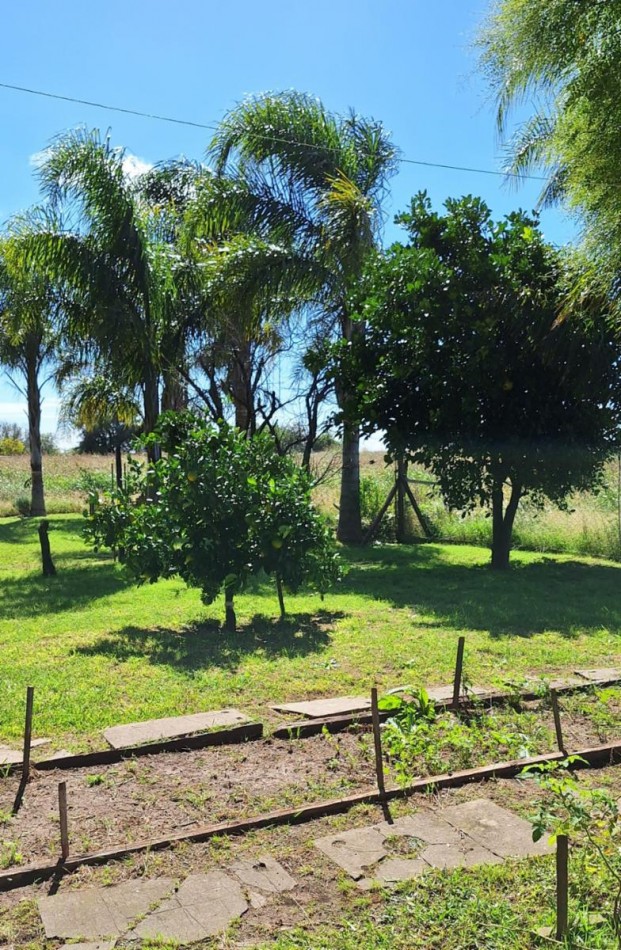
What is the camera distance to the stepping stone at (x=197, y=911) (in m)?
2.89

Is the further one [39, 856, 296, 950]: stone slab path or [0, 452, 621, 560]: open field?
[0, 452, 621, 560]: open field

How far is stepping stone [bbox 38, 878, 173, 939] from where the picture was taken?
2.91m

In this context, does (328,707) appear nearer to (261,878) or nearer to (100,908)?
(261,878)

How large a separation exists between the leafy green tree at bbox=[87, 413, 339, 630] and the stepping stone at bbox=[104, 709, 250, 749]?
253cm

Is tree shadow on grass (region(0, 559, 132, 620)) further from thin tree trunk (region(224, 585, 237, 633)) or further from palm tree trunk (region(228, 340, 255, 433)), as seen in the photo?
palm tree trunk (region(228, 340, 255, 433))

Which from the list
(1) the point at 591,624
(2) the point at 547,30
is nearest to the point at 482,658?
(1) the point at 591,624

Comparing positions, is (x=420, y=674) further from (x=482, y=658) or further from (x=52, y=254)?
(x=52, y=254)

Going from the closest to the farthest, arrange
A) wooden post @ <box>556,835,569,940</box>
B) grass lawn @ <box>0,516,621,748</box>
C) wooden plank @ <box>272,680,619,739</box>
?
wooden post @ <box>556,835,569,940</box> < wooden plank @ <box>272,680,619,739</box> < grass lawn @ <box>0,516,621,748</box>

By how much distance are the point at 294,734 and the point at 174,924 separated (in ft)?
6.71

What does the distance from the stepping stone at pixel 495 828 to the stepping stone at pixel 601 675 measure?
2447mm

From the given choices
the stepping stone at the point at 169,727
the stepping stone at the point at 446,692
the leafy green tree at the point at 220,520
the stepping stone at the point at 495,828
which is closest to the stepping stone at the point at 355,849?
the stepping stone at the point at 495,828

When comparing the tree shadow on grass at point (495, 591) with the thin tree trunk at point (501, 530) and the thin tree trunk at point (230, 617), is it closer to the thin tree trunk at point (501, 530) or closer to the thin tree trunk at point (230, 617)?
the thin tree trunk at point (501, 530)

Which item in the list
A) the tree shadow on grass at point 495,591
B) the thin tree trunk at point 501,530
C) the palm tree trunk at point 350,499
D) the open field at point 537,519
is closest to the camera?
the tree shadow on grass at point 495,591

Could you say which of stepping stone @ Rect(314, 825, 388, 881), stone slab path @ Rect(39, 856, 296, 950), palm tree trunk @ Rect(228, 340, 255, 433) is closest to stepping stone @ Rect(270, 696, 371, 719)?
stepping stone @ Rect(314, 825, 388, 881)
